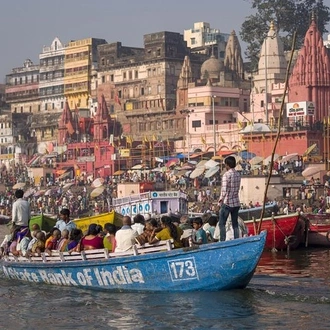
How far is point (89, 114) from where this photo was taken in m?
81.2

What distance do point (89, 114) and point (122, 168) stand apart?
1681 cm

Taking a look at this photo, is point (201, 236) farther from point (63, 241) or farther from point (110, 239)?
point (63, 241)

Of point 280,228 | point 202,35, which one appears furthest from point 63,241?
point 202,35

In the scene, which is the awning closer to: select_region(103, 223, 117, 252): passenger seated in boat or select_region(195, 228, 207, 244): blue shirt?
select_region(103, 223, 117, 252): passenger seated in boat

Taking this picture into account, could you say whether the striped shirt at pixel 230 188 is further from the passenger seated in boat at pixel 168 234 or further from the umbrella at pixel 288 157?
the umbrella at pixel 288 157

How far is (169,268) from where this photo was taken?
14312 mm

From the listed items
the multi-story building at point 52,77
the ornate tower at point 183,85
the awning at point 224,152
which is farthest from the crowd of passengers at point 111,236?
the multi-story building at point 52,77

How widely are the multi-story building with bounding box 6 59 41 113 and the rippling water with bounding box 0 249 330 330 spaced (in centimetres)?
7832

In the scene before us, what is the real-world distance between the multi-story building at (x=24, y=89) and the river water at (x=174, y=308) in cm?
7830

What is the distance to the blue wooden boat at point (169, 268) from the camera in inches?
543

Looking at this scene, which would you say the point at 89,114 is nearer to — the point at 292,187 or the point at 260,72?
the point at 260,72

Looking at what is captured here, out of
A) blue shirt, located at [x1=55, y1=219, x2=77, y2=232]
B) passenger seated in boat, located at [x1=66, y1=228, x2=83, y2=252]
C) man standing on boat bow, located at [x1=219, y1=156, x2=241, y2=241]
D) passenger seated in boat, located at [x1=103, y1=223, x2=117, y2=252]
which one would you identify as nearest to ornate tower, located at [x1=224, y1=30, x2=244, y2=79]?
blue shirt, located at [x1=55, y1=219, x2=77, y2=232]

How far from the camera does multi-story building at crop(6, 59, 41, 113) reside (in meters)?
93.7

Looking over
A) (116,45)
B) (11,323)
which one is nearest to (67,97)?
(116,45)
